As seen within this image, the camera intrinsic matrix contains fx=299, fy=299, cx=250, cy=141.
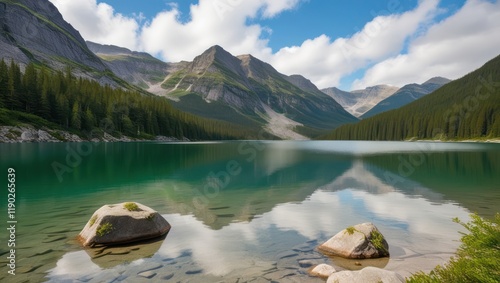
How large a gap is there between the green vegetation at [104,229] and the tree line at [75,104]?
437 ft

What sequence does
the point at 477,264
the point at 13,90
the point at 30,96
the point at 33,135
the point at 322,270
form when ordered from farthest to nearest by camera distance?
the point at 30,96, the point at 13,90, the point at 33,135, the point at 322,270, the point at 477,264

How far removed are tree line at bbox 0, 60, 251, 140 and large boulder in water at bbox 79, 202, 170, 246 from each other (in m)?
132

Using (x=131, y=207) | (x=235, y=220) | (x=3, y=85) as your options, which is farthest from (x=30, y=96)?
(x=235, y=220)

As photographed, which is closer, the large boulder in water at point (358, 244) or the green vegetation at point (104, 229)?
the large boulder in water at point (358, 244)

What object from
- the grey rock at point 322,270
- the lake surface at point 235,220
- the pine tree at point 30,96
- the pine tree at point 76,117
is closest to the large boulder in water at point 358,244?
the lake surface at point 235,220

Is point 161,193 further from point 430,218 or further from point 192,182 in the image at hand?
point 430,218

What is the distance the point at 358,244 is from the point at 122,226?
1200 centimetres

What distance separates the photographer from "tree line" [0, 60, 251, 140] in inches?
4934

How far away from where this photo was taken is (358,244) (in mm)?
14016

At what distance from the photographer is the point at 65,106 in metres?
131

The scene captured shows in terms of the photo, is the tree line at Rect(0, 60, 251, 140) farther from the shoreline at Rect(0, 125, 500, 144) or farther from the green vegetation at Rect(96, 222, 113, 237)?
the green vegetation at Rect(96, 222, 113, 237)

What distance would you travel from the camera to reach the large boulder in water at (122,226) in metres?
15.3

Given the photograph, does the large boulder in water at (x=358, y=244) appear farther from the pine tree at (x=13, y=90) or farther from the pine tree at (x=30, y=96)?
the pine tree at (x=30, y=96)

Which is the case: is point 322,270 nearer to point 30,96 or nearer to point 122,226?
point 122,226
